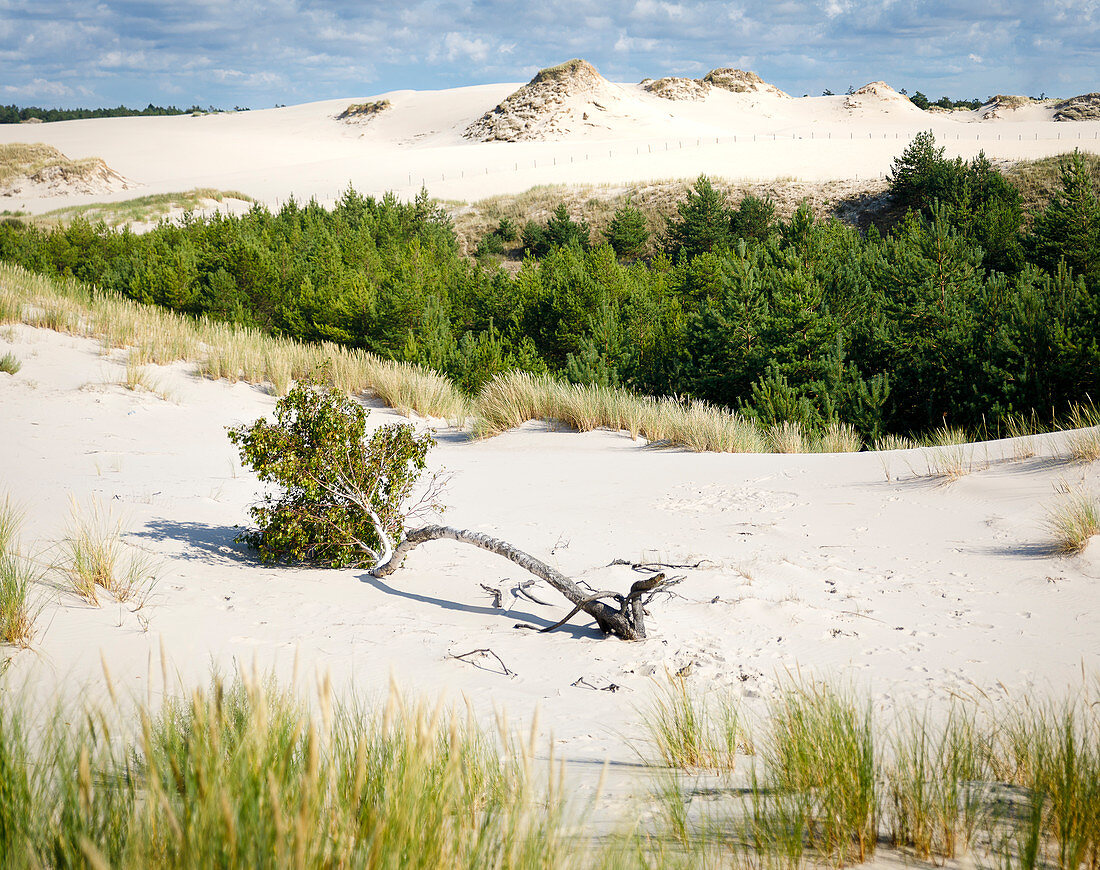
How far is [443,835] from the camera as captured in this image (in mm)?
1382

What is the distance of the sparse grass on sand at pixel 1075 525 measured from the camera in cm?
429

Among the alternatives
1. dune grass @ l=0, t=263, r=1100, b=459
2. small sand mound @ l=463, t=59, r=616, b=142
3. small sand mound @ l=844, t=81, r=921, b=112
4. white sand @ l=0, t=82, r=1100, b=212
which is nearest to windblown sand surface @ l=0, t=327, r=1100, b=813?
dune grass @ l=0, t=263, r=1100, b=459

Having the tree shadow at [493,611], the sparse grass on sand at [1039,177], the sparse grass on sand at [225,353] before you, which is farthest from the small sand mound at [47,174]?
the tree shadow at [493,611]

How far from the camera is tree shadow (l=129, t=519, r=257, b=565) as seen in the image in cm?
487

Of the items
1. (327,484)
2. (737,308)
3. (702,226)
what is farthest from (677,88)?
(327,484)

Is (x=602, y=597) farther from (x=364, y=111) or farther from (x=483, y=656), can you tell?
(x=364, y=111)

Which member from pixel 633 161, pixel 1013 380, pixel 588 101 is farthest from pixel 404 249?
pixel 588 101

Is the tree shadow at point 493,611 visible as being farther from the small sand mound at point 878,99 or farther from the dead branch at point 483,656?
the small sand mound at point 878,99

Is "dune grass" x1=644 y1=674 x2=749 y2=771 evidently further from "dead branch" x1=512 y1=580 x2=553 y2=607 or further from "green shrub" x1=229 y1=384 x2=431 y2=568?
"green shrub" x1=229 y1=384 x2=431 y2=568

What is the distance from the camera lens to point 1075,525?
14.1 ft

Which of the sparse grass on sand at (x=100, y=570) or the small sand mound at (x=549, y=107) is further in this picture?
the small sand mound at (x=549, y=107)

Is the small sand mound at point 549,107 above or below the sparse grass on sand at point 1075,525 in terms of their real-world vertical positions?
above

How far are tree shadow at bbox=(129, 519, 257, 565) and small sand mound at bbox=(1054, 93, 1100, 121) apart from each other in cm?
9172

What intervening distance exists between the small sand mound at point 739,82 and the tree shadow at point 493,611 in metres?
109
